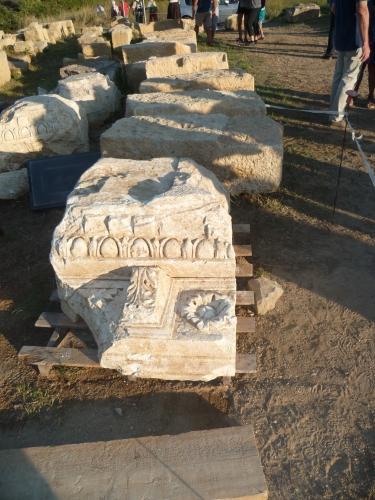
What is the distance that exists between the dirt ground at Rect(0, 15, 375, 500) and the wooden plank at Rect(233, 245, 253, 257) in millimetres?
167

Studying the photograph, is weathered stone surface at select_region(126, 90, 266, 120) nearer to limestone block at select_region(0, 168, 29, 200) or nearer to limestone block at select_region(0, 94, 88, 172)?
limestone block at select_region(0, 94, 88, 172)

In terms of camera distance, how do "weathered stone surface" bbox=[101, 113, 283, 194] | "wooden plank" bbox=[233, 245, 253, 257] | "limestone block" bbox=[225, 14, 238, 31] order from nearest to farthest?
"wooden plank" bbox=[233, 245, 253, 257], "weathered stone surface" bbox=[101, 113, 283, 194], "limestone block" bbox=[225, 14, 238, 31]

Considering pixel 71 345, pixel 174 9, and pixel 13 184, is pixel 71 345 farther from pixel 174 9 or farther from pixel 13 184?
pixel 174 9

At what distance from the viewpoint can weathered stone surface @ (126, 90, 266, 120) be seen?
15.7 ft

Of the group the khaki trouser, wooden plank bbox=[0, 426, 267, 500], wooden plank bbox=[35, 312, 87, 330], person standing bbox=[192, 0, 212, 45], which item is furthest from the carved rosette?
person standing bbox=[192, 0, 212, 45]

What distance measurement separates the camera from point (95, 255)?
8.70 ft

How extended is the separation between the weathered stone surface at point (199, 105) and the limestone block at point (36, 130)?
0.77m

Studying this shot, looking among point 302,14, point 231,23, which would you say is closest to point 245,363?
point 231,23

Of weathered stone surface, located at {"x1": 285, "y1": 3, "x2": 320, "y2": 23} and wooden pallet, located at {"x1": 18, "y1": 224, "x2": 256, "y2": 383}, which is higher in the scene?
weathered stone surface, located at {"x1": 285, "y1": 3, "x2": 320, "y2": 23}

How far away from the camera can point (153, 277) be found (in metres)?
2.57

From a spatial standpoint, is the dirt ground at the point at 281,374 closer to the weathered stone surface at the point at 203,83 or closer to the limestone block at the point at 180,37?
the weathered stone surface at the point at 203,83

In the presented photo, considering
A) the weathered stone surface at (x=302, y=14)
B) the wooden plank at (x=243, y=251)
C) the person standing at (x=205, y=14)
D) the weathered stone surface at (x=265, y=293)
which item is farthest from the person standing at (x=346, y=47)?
the weathered stone surface at (x=302, y=14)

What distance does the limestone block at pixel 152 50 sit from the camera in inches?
307

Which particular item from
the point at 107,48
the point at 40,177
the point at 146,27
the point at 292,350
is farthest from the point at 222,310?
the point at 146,27
